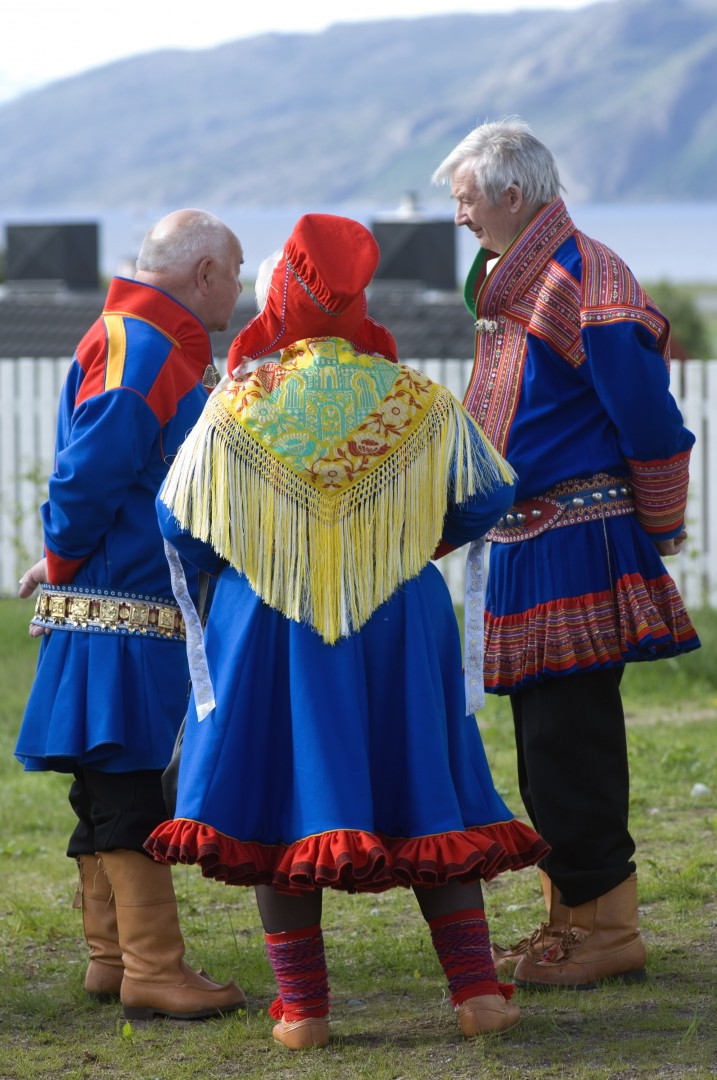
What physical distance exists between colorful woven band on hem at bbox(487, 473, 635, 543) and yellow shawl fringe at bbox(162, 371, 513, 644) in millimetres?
427

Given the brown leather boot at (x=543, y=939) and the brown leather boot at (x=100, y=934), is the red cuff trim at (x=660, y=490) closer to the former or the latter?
the brown leather boot at (x=543, y=939)

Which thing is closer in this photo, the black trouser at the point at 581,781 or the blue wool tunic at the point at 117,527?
the blue wool tunic at the point at 117,527

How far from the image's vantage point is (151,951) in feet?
11.0

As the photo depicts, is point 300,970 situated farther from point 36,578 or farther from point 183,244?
point 183,244

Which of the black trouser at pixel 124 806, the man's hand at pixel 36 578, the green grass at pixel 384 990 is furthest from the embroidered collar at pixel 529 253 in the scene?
the green grass at pixel 384 990

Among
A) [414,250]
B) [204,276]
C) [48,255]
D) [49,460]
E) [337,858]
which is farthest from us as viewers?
[48,255]

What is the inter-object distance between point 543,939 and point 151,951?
92 cm

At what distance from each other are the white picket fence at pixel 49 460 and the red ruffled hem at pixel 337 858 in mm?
5239

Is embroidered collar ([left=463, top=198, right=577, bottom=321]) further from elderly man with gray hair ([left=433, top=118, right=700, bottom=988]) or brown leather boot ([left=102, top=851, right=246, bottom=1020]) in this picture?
brown leather boot ([left=102, top=851, right=246, bottom=1020])

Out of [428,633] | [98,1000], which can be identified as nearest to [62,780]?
[98,1000]

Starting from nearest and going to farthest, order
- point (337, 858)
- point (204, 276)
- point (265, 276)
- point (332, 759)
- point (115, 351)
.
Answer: point (337, 858) < point (332, 759) < point (265, 276) < point (115, 351) < point (204, 276)

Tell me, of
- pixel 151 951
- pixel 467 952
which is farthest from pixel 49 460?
pixel 467 952

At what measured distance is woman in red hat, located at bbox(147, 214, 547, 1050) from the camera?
9.62ft

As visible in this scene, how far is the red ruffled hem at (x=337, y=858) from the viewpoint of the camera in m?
2.82
